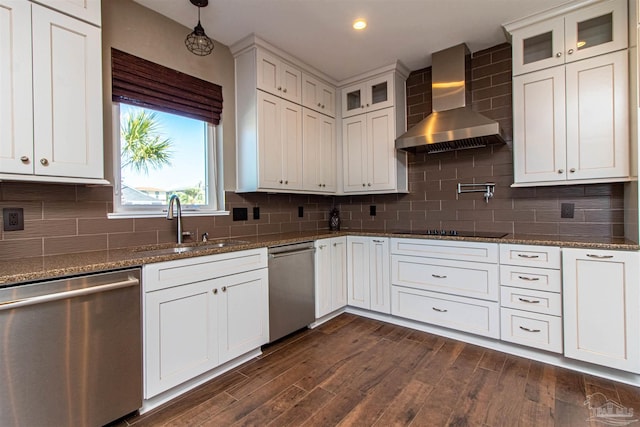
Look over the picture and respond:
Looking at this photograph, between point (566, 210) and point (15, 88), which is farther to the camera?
point (566, 210)

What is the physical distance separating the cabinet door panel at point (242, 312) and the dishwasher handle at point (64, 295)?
1.83ft

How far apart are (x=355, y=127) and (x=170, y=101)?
1.94 meters

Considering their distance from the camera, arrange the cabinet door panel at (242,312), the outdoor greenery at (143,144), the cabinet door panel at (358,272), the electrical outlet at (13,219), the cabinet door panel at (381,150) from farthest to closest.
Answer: the cabinet door panel at (381,150) → the cabinet door panel at (358,272) → the outdoor greenery at (143,144) → the cabinet door panel at (242,312) → the electrical outlet at (13,219)

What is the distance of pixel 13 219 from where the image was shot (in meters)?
1.73

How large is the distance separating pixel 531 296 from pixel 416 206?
1.42m

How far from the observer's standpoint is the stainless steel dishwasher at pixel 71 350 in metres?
1.30

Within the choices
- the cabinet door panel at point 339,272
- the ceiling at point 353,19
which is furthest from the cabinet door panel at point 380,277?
the ceiling at point 353,19

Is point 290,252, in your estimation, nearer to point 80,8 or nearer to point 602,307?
point 80,8

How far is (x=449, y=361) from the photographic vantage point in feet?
7.51

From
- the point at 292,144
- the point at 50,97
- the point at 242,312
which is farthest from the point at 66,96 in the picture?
the point at 292,144

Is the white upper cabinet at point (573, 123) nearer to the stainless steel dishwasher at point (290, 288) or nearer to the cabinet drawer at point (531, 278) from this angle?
the cabinet drawer at point (531, 278)

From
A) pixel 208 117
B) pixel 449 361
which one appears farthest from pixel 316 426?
pixel 208 117

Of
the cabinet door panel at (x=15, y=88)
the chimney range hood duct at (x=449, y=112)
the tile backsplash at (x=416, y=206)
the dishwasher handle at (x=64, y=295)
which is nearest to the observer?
the dishwasher handle at (x=64, y=295)

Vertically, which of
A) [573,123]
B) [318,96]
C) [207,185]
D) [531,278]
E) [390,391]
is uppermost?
[318,96]
